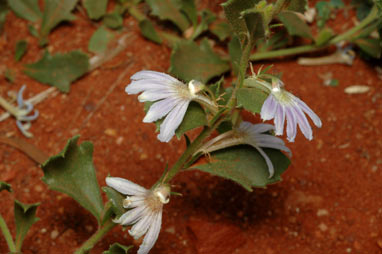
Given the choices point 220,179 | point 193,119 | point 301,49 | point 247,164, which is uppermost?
point 193,119

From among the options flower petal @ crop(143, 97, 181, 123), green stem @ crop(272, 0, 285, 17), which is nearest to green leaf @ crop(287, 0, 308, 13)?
green stem @ crop(272, 0, 285, 17)

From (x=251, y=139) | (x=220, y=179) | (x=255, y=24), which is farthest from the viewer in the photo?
(x=220, y=179)


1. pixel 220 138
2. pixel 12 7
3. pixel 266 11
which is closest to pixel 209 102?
pixel 220 138

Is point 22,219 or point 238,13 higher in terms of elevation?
point 238,13

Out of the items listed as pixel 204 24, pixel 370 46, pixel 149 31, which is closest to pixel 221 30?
pixel 204 24

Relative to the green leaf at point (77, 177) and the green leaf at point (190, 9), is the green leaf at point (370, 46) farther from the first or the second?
the green leaf at point (77, 177)

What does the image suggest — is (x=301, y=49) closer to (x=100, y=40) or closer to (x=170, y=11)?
(x=170, y=11)

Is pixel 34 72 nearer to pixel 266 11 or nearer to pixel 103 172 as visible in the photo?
pixel 103 172

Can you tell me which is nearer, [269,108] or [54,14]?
[269,108]

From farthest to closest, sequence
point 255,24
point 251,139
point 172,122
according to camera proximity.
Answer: point 251,139
point 172,122
point 255,24
